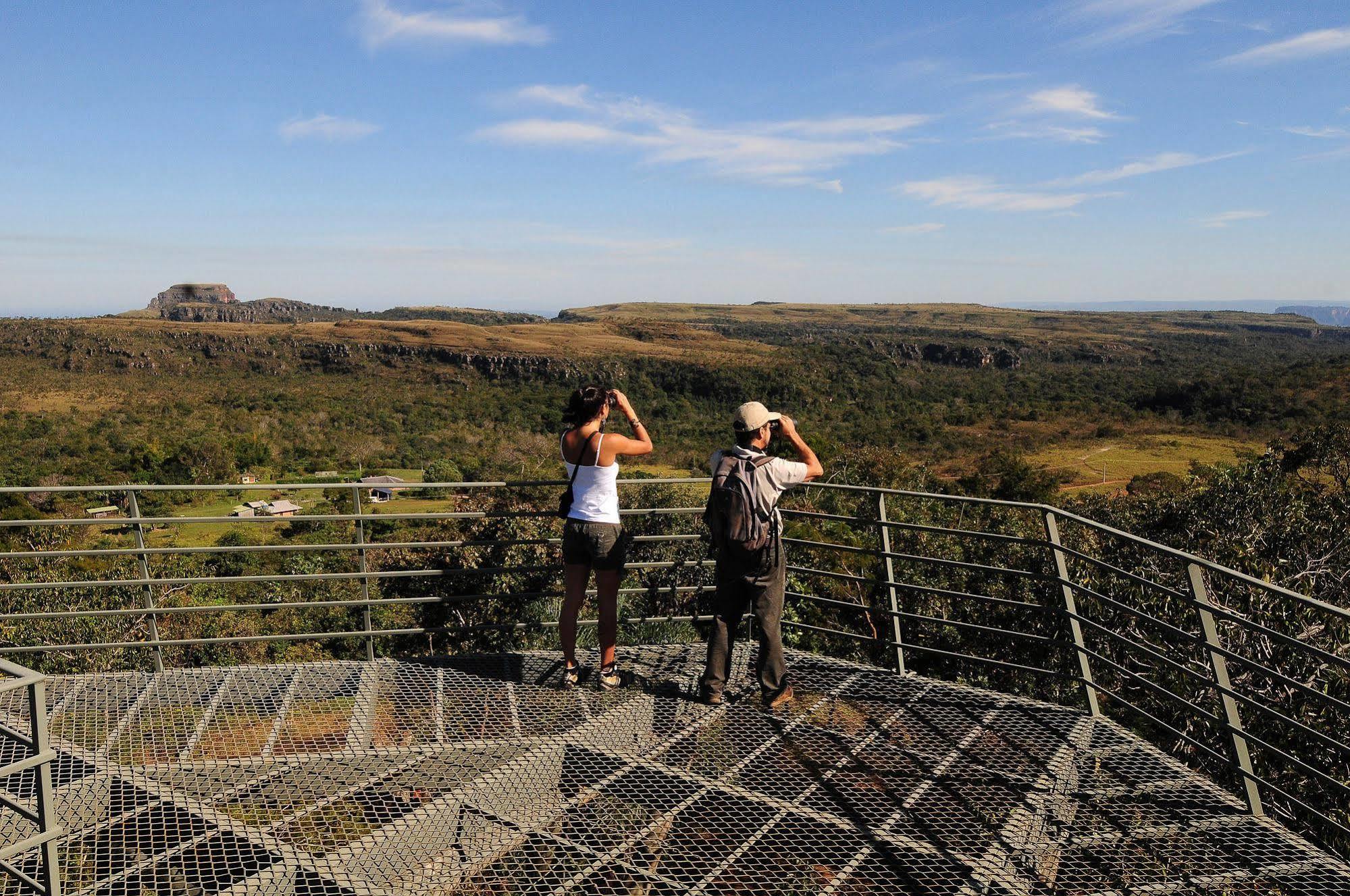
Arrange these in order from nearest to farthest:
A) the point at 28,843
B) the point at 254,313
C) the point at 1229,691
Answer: the point at 28,843 < the point at 1229,691 < the point at 254,313

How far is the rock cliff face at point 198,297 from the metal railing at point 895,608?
13851 centimetres

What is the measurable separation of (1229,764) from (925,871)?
1.44 m

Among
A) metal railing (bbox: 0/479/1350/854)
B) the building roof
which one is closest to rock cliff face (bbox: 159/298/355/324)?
the building roof

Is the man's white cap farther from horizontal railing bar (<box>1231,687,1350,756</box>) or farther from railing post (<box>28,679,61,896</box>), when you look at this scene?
railing post (<box>28,679,61,896</box>)

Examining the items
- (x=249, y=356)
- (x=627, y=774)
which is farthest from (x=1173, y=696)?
(x=249, y=356)

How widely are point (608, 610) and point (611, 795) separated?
3.64ft

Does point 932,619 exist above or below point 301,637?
above

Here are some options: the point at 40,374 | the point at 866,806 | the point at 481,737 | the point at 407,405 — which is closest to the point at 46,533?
the point at 481,737

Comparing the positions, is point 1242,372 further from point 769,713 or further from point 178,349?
point 178,349

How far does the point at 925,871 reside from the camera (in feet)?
10.1

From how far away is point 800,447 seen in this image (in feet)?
13.5

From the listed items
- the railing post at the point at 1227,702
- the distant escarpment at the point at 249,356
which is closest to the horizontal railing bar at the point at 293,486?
the railing post at the point at 1227,702

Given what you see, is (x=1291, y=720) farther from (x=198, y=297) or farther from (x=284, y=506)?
(x=198, y=297)

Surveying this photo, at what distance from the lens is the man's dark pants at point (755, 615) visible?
13.7ft
